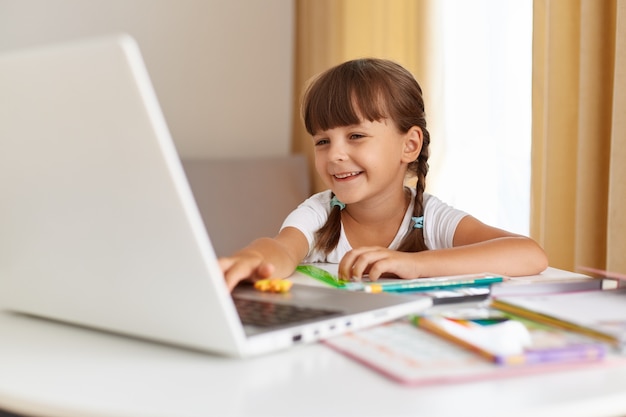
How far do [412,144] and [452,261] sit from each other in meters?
0.67

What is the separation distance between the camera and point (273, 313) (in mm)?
713

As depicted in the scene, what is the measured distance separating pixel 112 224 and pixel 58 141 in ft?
0.27

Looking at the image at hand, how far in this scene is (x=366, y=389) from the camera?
21.7 inches

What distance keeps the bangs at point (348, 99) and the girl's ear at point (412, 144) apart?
0.12m

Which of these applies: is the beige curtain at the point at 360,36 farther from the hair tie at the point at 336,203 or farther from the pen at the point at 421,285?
the pen at the point at 421,285

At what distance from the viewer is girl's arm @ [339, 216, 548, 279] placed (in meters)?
1.06

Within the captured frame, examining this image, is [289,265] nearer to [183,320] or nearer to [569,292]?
[569,292]

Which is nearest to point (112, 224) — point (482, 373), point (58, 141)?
point (58, 141)

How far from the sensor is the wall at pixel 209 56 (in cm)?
283

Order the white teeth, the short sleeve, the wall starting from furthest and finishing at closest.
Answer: the wall → the white teeth → the short sleeve

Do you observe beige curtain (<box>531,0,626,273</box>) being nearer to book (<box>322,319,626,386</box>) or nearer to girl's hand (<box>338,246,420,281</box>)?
girl's hand (<box>338,246,420,281</box>)

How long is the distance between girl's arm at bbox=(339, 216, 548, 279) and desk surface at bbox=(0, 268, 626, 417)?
1.33ft

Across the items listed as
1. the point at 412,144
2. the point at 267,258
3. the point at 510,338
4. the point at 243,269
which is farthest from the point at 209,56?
the point at 510,338

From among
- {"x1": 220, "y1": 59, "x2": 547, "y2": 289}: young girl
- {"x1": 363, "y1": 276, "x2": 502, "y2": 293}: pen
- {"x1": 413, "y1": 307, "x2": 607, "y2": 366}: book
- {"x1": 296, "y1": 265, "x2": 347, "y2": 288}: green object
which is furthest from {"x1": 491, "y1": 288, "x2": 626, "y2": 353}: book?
{"x1": 220, "y1": 59, "x2": 547, "y2": 289}: young girl
